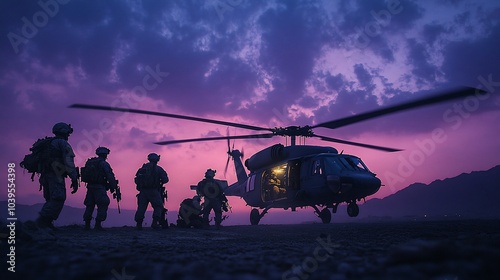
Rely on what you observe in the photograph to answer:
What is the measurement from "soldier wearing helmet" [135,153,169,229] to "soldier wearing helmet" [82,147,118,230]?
1010 mm

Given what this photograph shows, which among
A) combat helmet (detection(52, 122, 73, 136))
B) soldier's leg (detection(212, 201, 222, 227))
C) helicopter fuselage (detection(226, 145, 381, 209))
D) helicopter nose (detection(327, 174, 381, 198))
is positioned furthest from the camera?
Result: soldier's leg (detection(212, 201, 222, 227))

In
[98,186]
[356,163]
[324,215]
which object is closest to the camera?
[98,186]

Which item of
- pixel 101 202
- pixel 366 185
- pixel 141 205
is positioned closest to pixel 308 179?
pixel 366 185

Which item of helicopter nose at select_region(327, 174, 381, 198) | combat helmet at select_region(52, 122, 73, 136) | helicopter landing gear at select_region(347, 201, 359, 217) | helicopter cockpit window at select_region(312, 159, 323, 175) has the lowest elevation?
helicopter landing gear at select_region(347, 201, 359, 217)

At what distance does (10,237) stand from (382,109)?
5.52 metres

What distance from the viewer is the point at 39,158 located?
293 inches

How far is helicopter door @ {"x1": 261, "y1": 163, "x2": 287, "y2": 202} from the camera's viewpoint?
13570 millimetres

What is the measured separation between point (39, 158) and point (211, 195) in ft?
26.5

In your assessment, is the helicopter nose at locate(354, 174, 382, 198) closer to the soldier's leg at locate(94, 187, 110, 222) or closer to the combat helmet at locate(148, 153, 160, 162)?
the combat helmet at locate(148, 153, 160, 162)

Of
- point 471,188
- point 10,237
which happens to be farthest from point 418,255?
point 471,188

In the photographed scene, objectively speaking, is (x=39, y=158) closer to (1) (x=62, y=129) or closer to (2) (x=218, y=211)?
(1) (x=62, y=129)

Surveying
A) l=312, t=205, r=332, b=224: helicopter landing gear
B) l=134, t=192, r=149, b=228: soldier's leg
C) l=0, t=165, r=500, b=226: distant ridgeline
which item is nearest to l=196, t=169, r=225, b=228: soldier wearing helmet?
l=134, t=192, r=149, b=228: soldier's leg

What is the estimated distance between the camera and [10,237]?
12.3 ft

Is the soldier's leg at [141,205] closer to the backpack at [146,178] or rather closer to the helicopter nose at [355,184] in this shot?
the backpack at [146,178]
